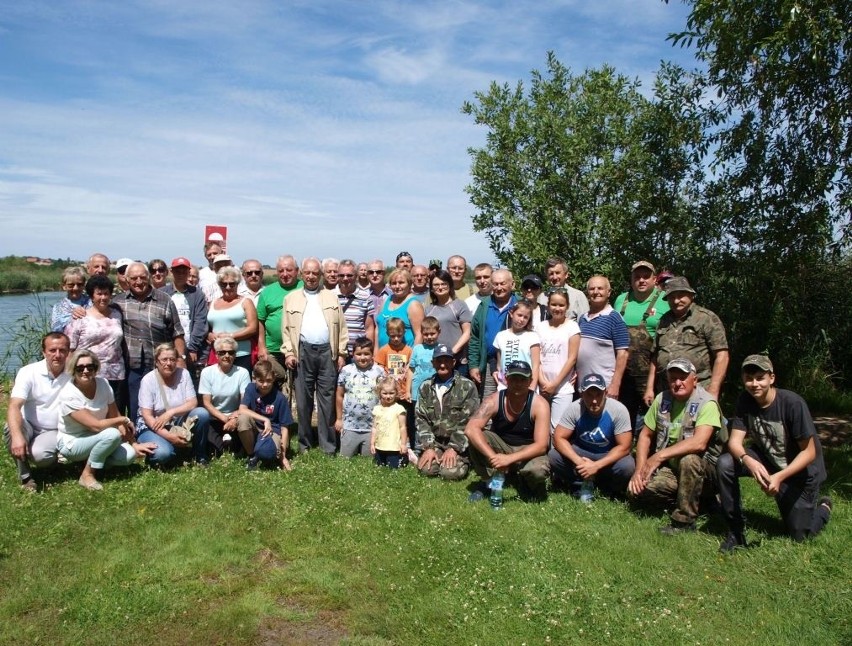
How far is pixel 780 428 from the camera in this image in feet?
17.1

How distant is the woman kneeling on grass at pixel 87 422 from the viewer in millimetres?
6502

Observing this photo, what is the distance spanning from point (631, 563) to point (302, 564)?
A: 2.39 meters

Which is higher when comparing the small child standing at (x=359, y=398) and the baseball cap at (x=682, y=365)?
the baseball cap at (x=682, y=365)

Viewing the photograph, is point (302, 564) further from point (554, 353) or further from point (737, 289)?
point (737, 289)

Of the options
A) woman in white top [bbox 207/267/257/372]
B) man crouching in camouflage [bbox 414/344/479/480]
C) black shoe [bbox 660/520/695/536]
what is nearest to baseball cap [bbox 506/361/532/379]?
man crouching in camouflage [bbox 414/344/479/480]

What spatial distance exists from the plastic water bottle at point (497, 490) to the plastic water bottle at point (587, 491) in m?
0.75

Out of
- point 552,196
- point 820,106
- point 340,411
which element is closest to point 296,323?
point 340,411

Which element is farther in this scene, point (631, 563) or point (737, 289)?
point (737, 289)

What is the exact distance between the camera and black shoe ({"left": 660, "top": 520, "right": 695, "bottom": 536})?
5.44m

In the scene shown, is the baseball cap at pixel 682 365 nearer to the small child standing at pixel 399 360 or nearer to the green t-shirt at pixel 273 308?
the small child standing at pixel 399 360

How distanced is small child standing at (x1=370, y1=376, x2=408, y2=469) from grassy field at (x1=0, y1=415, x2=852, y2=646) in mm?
839

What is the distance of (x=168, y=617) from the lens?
14.0 feet

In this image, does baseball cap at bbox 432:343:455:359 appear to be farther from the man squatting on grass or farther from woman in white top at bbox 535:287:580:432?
the man squatting on grass

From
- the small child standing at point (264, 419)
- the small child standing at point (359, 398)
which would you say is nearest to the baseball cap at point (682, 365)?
the small child standing at point (359, 398)
